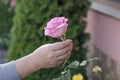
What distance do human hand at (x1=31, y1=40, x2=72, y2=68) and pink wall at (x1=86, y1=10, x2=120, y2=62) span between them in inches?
120

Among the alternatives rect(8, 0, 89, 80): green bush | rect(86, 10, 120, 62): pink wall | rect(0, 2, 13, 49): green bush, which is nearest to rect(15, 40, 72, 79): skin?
rect(8, 0, 89, 80): green bush

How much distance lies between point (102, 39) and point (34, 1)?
1.26 m

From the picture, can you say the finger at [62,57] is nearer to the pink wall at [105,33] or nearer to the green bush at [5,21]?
the pink wall at [105,33]

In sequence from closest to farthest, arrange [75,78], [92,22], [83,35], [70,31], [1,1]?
[75,78] < [70,31] < [83,35] < [92,22] < [1,1]

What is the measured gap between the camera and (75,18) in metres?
4.58

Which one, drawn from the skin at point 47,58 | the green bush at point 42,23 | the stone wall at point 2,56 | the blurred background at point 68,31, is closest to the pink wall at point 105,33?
the blurred background at point 68,31

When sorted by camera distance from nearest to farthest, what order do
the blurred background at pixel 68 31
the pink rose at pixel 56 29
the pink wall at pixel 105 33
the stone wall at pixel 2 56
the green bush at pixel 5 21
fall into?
the pink rose at pixel 56 29, the blurred background at pixel 68 31, the pink wall at pixel 105 33, the stone wall at pixel 2 56, the green bush at pixel 5 21

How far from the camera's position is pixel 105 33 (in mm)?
5152

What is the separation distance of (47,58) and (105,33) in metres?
3.70

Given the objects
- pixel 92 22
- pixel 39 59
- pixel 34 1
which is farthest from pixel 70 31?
pixel 39 59

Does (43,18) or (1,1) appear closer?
(43,18)

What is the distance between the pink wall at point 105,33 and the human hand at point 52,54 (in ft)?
9.99

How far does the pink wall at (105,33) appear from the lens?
463 centimetres

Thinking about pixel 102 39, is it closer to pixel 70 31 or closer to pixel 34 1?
pixel 70 31
